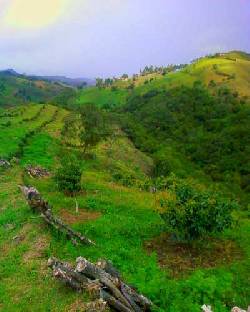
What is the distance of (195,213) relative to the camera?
25781mm

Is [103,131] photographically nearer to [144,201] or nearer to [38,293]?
[144,201]

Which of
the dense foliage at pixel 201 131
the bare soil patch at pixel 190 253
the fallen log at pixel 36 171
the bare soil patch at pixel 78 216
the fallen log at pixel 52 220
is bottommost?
the dense foliage at pixel 201 131

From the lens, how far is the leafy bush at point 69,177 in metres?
36.2

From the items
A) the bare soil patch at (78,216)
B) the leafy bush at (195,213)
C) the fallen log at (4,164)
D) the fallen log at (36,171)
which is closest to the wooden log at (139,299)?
the leafy bush at (195,213)

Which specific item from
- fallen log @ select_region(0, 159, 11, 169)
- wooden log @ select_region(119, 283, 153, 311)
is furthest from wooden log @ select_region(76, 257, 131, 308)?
fallen log @ select_region(0, 159, 11, 169)

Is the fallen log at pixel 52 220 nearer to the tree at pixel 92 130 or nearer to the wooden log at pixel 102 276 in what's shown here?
the wooden log at pixel 102 276

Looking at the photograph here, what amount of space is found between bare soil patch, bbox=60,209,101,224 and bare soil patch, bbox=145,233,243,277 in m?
4.76

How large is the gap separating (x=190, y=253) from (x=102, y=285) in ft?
30.6

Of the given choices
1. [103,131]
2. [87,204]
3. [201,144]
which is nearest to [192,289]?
[87,204]

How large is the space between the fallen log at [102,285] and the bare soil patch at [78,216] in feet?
34.3

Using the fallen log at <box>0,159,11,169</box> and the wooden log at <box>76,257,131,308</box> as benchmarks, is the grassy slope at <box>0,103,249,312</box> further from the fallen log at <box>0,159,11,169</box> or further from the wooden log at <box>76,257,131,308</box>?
the fallen log at <box>0,159,11,169</box>

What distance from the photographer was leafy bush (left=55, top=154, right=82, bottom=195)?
119 feet

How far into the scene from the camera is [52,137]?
7544cm

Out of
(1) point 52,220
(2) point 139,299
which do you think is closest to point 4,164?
(1) point 52,220
